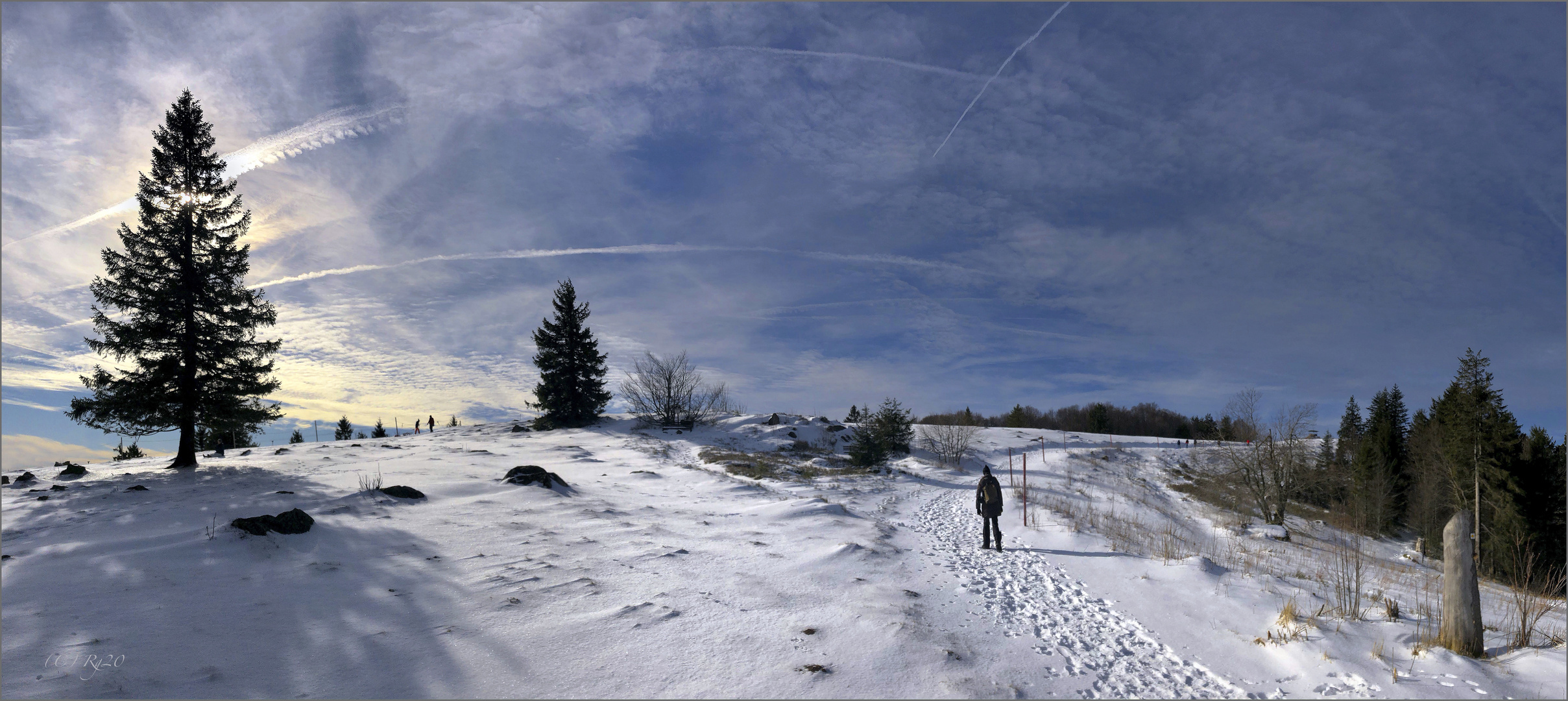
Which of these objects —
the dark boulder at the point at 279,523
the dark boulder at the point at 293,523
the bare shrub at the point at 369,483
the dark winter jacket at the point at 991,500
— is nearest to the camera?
the dark boulder at the point at 279,523

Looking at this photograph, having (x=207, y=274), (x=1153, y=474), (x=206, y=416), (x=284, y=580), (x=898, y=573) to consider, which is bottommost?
(x=1153, y=474)

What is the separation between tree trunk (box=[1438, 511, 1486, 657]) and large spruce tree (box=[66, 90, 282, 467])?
27482 millimetres

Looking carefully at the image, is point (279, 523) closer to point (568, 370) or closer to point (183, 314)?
point (183, 314)

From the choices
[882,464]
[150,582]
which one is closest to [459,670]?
[150,582]

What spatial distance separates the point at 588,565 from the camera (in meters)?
8.44

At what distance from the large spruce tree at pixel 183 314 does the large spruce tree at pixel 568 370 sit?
Answer: 22376 mm

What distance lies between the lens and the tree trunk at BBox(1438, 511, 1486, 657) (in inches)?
224

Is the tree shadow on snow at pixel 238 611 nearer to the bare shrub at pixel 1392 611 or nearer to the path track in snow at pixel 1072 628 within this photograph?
the path track in snow at pixel 1072 628

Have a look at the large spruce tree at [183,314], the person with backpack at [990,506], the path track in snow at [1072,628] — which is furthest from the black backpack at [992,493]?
the large spruce tree at [183,314]

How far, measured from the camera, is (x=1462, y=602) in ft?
18.8

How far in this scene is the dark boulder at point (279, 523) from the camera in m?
8.64

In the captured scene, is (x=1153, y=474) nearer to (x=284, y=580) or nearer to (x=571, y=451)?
(x=571, y=451)

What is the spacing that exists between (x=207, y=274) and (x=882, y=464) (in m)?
29.1

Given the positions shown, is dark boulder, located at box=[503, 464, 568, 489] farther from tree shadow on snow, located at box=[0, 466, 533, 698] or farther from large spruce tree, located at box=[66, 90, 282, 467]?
large spruce tree, located at box=[66, 90, 282, 467]
